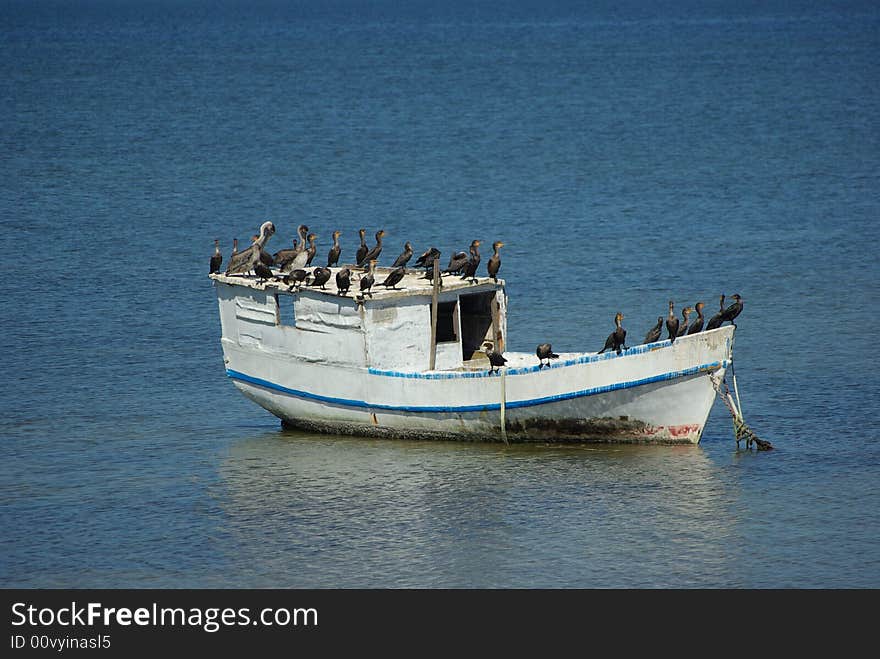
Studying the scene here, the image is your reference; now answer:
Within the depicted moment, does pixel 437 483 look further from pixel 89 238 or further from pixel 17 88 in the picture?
pixel 17 88

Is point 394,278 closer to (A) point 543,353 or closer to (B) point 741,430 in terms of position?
(A) point 543,353

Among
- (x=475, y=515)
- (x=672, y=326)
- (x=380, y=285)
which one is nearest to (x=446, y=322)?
(x=380, y=285)

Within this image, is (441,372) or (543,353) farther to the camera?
(441,372)

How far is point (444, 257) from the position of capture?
174 feet

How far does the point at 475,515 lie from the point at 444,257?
82.0 feet

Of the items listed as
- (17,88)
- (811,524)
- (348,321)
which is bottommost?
(811,524)

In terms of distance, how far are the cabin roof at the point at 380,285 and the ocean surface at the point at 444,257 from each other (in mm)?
2976

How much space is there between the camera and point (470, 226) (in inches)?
2426

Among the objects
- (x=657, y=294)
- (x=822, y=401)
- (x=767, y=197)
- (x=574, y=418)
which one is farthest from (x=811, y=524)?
(x=767, y=197)

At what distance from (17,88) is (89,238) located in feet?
170

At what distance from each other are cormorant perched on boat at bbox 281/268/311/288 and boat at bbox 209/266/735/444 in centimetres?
10

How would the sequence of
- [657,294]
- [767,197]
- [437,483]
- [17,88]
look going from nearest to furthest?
[437,483] < [657,294] < [767,197] < [17,88]

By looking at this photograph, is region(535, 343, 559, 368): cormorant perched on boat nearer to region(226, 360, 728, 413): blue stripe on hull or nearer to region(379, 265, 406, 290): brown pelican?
region(226, 360, 728, 413): blue stripe on hull

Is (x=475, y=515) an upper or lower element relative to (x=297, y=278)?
lower
